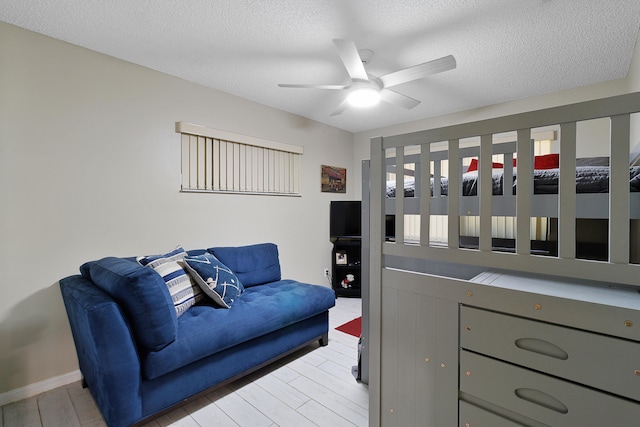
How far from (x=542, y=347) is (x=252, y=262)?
233 centimetres

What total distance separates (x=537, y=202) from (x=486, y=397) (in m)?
0.77

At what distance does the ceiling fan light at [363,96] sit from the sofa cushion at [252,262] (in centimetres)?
167

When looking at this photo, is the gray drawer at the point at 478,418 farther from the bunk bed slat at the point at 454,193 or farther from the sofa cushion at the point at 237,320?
the sofa cushion at the point at 237,320

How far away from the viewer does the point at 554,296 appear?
3.22 ft

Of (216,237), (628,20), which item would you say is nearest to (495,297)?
(628,20)

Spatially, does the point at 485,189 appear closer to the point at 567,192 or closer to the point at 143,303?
the point at 567,192

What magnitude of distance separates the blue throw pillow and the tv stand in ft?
7.05

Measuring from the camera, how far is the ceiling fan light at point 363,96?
2297 mm

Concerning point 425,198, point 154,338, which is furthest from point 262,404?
point 425,198

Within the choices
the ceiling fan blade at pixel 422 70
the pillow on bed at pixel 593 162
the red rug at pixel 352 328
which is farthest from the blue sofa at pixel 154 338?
the pillow on bed at pixel 593 162

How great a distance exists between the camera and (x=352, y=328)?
2979 mm

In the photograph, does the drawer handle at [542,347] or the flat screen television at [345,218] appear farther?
the flat screen television at [345,218]

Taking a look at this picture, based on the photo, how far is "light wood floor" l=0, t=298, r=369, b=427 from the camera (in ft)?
5.49

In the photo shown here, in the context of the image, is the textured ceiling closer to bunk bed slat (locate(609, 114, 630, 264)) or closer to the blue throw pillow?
bunk bed slat (locate(609, 114, 630, 264))
